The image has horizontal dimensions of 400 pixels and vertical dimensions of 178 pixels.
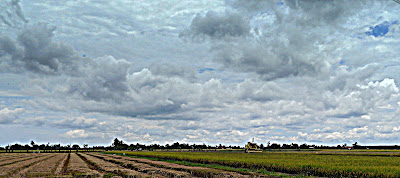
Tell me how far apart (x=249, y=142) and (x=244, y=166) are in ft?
301

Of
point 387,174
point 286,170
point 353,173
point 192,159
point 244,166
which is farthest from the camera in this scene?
point 192,159

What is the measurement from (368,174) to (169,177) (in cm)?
1815

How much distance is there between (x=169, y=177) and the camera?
3161 centimetres

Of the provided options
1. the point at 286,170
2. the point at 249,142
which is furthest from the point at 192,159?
the point at 249,142

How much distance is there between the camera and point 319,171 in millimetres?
34219

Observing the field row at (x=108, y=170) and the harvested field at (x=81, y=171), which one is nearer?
the field row at (x=108, y=170)

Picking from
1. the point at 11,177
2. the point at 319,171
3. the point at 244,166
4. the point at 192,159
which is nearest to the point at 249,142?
the point at 192,159

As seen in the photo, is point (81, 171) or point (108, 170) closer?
point (81, 171)

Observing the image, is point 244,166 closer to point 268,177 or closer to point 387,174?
point 268,177

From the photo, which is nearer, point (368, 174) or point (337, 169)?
point (368, 174)

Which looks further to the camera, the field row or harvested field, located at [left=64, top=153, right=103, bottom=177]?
harvested field, located at [left=64, top=153, right=103, bottom=177]

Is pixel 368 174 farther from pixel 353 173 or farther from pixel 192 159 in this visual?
pixel 192 159

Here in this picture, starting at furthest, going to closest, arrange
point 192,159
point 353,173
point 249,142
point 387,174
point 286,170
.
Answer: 1. point 249,142
2. point 192,159
3. point 286,170
4. point 353,173
5. point 387,174

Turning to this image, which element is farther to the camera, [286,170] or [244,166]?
[244,166]
